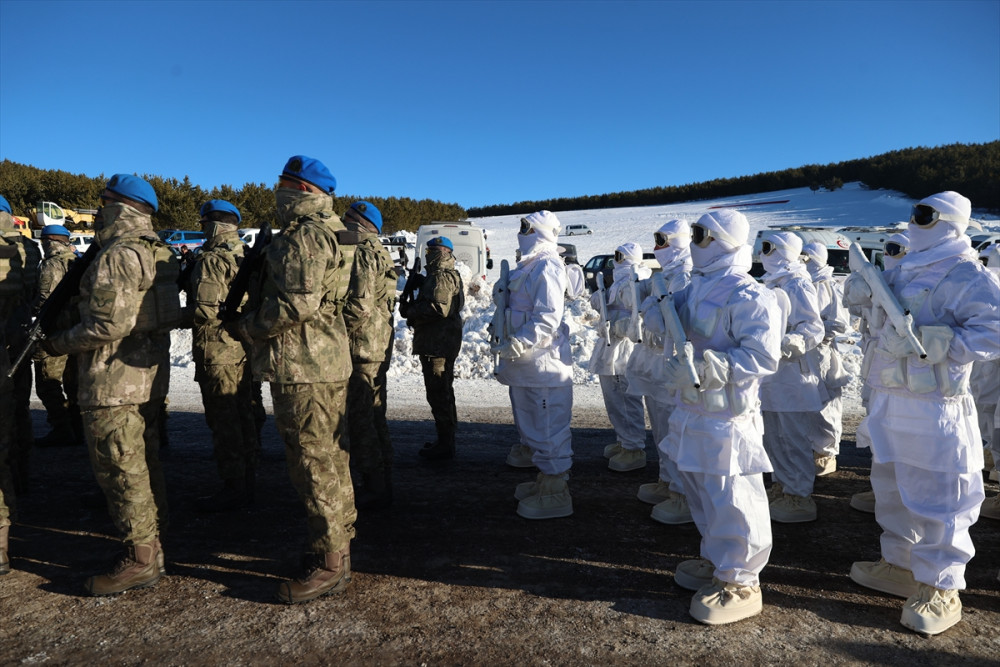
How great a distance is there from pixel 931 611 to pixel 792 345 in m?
1.92

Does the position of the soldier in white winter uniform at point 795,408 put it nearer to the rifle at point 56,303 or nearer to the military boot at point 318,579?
the military boot at point 318,579

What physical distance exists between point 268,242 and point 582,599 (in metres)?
2.62

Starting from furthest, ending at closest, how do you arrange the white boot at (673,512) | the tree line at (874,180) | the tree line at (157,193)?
the tree line at (874,180) < the tree line at (157,193) < the white boot at (673,512)

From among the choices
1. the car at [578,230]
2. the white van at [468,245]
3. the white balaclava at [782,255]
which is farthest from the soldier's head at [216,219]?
the car at [578,230]

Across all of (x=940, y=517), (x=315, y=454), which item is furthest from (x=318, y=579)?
(x=940, y=517)

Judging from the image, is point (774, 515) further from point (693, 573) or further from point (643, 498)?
point (693, 573)

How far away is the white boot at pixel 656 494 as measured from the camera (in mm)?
4820

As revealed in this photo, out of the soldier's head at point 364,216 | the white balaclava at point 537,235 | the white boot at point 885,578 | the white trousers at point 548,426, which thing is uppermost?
the soldier's head at point 364,216

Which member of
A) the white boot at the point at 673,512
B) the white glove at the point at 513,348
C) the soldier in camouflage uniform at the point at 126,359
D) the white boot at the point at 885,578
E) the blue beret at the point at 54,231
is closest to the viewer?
the soldier in camouflage uniform at the point at 126,359

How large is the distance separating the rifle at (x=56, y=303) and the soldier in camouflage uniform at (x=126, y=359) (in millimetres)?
109

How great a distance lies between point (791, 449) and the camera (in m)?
4.62

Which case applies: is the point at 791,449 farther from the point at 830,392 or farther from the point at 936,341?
the point at 936,341

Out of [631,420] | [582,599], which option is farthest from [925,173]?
[582,599]

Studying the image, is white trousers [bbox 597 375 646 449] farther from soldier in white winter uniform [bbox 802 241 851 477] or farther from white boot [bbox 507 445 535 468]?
soldier in white winter uniform [bbox 802 241 851 477]
